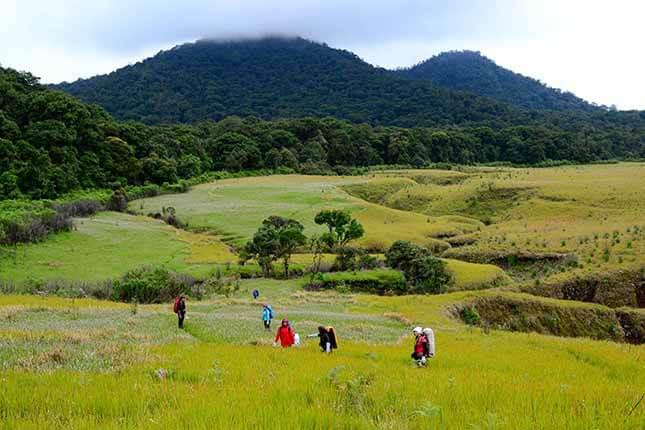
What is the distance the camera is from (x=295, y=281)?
53156 mm

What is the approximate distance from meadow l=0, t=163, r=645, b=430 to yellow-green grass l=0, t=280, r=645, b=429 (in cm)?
6

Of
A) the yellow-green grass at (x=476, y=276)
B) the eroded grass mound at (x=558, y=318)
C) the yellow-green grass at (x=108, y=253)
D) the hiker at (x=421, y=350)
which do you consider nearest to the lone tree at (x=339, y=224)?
the yellow-green grass at (x=108, y=253)

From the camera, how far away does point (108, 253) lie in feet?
197

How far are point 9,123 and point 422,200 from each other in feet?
246

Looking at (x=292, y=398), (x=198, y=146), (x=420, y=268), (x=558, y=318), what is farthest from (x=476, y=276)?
(x=198, y=146)

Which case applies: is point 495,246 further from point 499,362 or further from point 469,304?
point 499,362

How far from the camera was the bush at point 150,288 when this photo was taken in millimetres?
44438

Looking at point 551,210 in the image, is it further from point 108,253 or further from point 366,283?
point 108,253

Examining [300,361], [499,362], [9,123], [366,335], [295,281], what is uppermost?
[9,123]

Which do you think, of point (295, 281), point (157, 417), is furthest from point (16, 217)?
point (157, 417)

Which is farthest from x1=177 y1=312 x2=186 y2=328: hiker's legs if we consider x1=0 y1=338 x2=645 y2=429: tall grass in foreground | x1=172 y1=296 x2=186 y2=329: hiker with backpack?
x1=0 y1=338 x2=645 y2=429: tall grass in foreground

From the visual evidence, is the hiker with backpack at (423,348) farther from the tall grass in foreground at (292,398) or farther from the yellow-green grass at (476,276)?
the yellow-green grass at (476,276)

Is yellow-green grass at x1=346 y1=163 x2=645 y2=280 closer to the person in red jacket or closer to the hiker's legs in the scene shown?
the person in red jacket

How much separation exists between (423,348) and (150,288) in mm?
34358
